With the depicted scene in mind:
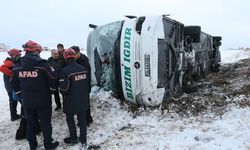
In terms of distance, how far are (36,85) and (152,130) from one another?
2193 mm

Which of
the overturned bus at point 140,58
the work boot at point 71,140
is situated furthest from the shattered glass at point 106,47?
the work boot at point 71,140

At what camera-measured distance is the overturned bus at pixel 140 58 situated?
6.97m

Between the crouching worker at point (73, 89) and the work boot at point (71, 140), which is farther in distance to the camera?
the work boot at point (71, 140)

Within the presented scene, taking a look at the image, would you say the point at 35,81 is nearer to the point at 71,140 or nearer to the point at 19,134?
the point at 71,140

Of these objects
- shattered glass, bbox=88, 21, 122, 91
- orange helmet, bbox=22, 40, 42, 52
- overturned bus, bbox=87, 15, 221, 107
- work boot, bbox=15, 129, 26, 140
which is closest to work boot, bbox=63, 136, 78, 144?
work boot, bbox=15, 129, 26, 140

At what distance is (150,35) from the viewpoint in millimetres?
6934

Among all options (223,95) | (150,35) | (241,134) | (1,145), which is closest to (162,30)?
(150,35)

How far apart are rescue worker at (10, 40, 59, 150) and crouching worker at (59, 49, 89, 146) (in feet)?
0.63

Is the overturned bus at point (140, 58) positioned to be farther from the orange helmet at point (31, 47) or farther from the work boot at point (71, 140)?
the orange helmet at point (31, 47)

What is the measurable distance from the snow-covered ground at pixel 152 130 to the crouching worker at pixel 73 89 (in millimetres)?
478

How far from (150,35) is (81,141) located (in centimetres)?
259

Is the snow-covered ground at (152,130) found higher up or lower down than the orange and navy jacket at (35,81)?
lower down

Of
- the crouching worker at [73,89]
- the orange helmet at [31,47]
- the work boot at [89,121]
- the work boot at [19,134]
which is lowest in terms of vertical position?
the work boot at [19,134]

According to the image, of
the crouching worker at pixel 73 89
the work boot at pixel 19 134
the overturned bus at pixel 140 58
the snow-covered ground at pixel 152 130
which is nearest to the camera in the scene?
the snow-covered ground at pixel 152 130
